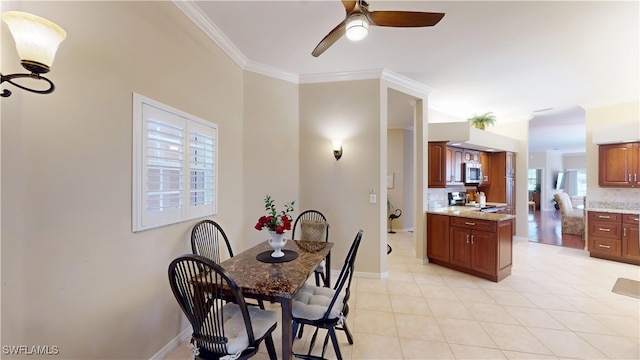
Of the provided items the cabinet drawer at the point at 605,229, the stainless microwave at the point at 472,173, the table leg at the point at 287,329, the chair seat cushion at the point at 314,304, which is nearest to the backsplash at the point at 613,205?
the cabinet drawer at the point at 605,229

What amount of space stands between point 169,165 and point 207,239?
836 millimetres

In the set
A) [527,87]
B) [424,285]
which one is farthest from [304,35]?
[527,87]

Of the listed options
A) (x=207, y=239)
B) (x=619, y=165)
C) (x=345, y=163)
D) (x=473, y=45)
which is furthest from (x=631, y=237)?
(x=207, y=239)

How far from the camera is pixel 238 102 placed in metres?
3.29

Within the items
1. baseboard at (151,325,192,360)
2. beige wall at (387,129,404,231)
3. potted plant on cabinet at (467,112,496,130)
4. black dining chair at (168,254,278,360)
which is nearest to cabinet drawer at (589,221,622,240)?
potted plant on cabinet at (467,112,496,130)

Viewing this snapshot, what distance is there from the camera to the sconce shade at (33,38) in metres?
0.96

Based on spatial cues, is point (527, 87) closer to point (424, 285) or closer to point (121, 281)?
point (424, 285)

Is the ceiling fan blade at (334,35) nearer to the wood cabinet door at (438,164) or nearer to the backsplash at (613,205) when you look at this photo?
the wood cabinet door at (438,164)

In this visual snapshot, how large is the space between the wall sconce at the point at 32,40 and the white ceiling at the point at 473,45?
1.56 metres

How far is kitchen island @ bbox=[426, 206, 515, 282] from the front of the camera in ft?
11.4

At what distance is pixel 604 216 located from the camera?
4.50 meters

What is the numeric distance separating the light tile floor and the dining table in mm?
784

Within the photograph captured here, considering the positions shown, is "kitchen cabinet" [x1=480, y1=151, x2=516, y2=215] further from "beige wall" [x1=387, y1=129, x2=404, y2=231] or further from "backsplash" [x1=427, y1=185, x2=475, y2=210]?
"beige wall" [x1=387, y1=129, x2=404, y2=231]

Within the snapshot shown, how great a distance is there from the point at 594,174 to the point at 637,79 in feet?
6.15
